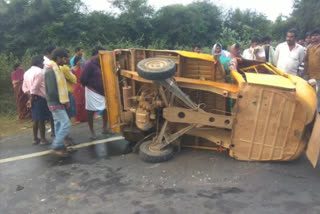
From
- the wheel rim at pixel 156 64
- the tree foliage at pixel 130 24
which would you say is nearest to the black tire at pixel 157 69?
the wheel rim at pixel 156 64

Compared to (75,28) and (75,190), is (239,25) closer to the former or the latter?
(75,28)

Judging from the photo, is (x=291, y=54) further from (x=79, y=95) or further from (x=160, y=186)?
(x=79, y=95)

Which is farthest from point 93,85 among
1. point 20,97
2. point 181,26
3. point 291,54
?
point 181,26

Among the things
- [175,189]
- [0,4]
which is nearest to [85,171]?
[175,189]

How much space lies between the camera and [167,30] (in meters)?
22.0

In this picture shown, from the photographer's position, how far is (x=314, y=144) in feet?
10.9

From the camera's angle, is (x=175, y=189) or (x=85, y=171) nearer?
(x=175, y=189)

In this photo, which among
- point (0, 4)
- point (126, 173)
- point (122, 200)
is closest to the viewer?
point (122, 200)

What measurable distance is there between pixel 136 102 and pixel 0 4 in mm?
16891

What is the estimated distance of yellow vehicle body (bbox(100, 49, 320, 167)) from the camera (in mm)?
3479

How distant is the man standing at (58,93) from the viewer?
4230 mm

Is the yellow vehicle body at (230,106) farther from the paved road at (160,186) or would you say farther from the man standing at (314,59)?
the man standing at (314,59)

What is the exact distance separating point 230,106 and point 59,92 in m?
A: 2.70

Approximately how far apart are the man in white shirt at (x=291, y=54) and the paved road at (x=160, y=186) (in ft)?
7.82
